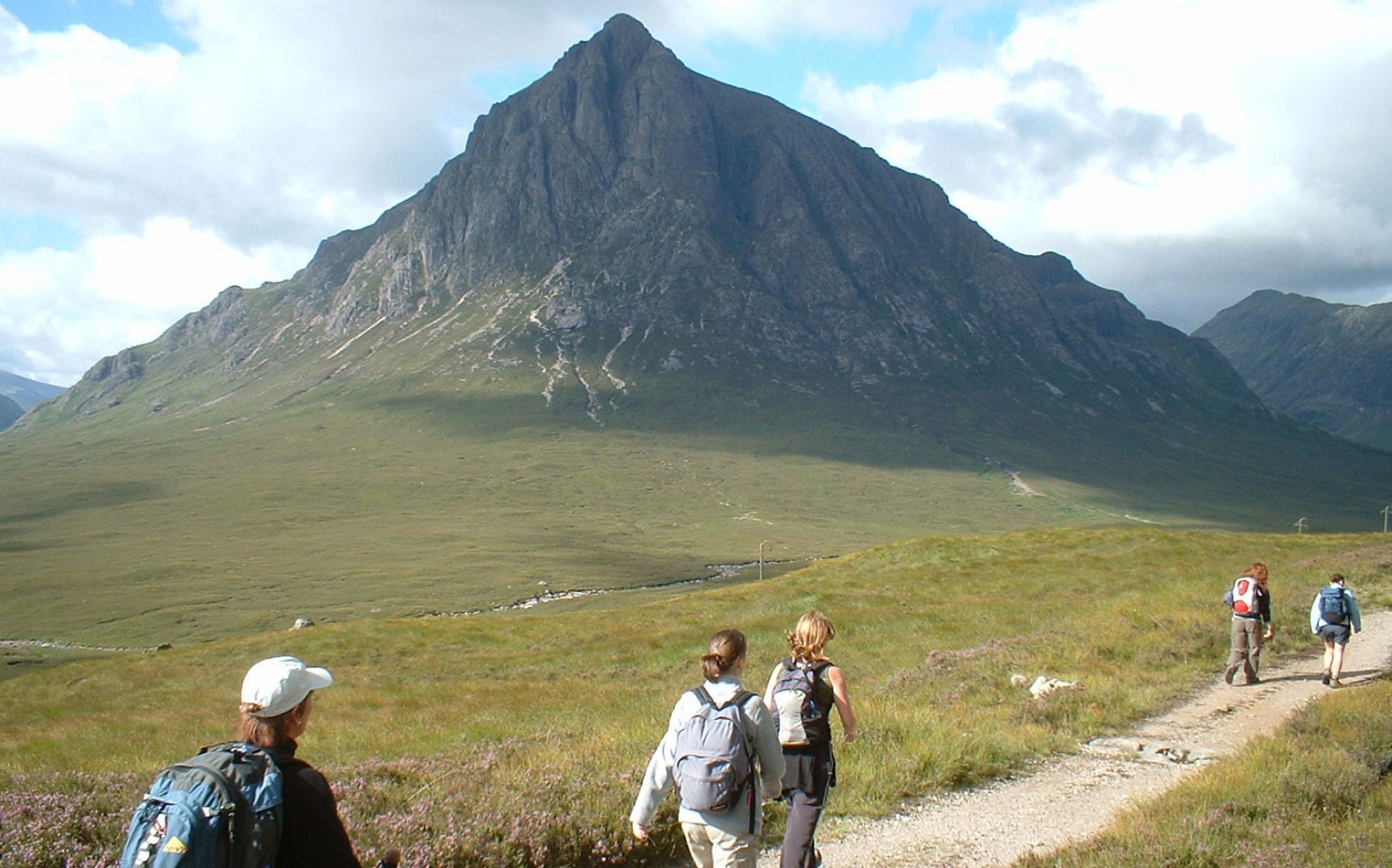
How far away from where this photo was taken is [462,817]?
32.6ft

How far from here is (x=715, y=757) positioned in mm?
7703

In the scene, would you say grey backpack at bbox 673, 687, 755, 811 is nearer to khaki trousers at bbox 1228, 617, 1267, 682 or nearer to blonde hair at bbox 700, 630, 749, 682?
blonde hair at bbox 700, 630, 749, 682

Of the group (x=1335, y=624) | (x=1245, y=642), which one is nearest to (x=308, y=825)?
(x=1245, y=642)

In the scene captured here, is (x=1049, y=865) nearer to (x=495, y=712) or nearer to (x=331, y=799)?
(x=331, y=799)

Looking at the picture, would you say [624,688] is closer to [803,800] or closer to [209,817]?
[803,800]

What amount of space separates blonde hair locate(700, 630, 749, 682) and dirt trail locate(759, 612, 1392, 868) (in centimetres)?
349

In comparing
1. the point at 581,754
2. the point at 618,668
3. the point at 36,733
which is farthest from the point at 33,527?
the point at 581,754

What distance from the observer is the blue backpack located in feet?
16.1

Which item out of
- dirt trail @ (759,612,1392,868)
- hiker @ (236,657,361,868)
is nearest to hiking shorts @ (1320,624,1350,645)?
dirt trail @ (759,612,1392,868)

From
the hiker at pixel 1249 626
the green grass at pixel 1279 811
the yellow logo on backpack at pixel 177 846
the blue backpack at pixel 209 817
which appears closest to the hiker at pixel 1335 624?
the hiker at pixel 1249 626

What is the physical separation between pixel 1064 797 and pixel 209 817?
1115cm

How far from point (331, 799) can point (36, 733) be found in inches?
1369

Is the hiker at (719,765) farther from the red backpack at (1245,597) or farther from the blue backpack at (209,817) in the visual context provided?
the red backpack at (1245,597)

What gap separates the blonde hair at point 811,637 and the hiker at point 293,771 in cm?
489
